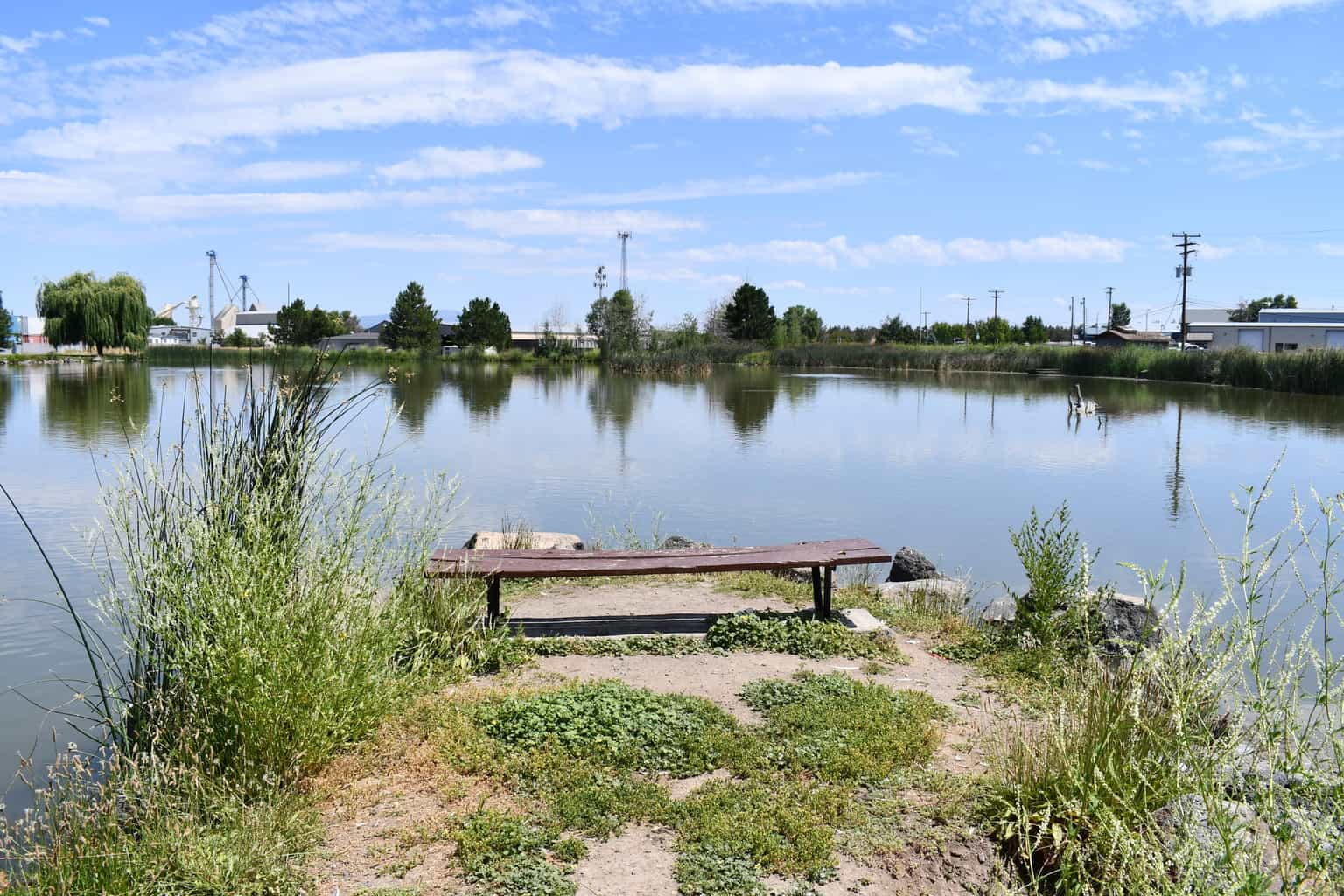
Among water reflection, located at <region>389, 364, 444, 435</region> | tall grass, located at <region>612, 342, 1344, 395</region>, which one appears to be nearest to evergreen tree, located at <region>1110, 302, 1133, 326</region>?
tall grass, located at <region>612, 342, 1344, 395</region>

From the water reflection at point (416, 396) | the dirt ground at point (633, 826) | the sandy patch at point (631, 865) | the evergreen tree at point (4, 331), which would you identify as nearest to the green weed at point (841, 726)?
the dirt ground at point (633, 826)

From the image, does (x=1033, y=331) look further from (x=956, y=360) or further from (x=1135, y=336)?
(x=956, y=360)

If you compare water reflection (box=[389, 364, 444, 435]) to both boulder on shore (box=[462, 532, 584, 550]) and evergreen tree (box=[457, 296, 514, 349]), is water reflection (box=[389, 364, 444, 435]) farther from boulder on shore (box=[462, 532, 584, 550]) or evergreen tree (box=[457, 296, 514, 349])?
evergreen tree (box=[457, 296, 514, 349])

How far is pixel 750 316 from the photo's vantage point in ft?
243

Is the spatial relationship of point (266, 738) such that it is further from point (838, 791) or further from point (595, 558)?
point (595, 558)

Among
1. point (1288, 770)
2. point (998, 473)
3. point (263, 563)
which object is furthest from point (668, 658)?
point (998, 473)

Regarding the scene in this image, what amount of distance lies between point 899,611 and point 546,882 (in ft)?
15.0

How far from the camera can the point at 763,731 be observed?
469 centimetres

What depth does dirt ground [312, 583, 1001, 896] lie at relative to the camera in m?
3.41

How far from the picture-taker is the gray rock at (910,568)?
925cm

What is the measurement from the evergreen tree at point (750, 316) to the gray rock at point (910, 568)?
65.3 metres

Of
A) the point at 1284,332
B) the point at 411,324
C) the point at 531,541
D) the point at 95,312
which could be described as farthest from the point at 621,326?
the point at 531,541

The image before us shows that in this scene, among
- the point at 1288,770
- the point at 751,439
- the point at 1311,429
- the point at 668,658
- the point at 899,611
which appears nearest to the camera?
the point at 1288,770

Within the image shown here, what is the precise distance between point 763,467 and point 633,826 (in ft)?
48.7
